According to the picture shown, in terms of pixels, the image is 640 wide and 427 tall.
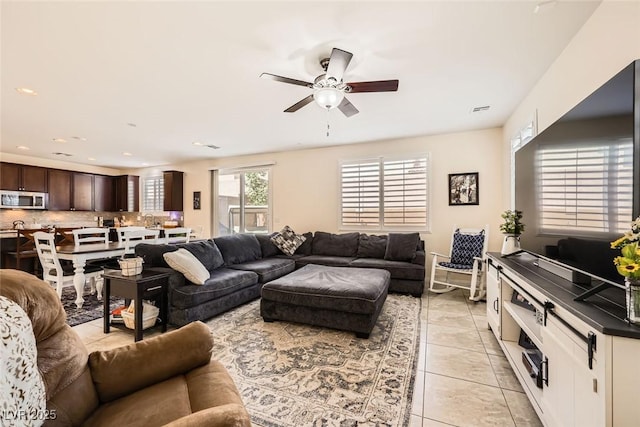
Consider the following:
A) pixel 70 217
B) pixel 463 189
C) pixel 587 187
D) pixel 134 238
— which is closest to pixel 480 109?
pixel 463 189

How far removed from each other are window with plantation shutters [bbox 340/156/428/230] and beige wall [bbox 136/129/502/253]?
0.15 m

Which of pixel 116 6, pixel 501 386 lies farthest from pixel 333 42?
pixel 501 386

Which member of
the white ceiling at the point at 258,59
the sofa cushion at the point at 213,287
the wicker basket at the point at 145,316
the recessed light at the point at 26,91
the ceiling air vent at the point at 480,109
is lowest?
the wicker basket at the point at 145,316

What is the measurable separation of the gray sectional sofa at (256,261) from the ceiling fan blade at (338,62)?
2.53 metres

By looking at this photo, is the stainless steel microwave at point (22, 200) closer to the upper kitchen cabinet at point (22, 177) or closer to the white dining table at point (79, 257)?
the upper kitchen cabinet at point (22, 177)

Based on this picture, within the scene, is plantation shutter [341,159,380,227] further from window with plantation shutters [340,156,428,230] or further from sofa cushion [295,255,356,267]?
sofa cushion [295,255,356,267]

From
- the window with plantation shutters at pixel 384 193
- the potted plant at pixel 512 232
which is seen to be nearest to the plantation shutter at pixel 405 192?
the window with plantation shutters at pixel 384 193

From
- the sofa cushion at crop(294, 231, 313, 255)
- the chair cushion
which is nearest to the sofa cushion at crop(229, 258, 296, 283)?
the sofa cushion at crop(294, 231, 313, 255)

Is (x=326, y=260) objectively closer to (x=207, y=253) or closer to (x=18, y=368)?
(x=207, y=253)

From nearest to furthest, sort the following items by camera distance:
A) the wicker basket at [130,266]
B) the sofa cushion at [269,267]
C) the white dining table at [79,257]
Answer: the wicker basket at [130,266] < the white dining table at [79,257] < the sofa cushion at [269,267]

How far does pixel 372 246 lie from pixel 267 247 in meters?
1.94

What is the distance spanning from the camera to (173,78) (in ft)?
8.84

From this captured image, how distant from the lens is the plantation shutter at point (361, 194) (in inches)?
201

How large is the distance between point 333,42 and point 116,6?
1.50m
